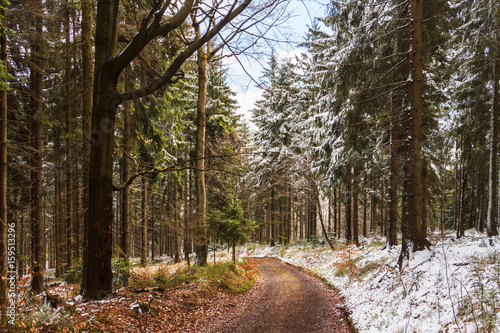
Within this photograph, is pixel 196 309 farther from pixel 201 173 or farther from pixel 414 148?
pixel 414 148

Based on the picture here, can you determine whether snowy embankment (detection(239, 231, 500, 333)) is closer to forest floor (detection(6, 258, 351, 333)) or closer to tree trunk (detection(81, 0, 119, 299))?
forest floor (detection(6, 258, 351, 333))

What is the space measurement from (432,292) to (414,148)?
3.85 meters

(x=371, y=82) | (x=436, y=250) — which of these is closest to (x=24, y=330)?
(x=436, y=250)

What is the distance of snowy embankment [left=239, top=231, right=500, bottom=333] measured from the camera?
417 cm

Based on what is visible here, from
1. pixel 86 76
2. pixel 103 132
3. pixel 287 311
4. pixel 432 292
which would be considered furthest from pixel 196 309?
pixel 86 76

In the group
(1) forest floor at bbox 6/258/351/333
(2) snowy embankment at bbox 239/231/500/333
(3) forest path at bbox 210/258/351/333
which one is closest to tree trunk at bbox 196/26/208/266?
(1) forest floor at bbox 6/258/351/333

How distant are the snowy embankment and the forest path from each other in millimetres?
515

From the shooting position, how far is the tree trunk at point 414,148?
24.0ft

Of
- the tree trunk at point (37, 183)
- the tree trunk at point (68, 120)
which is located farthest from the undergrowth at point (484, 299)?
the tree trunk at point (37, 183)

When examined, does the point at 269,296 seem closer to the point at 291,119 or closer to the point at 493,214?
the point at 493,214

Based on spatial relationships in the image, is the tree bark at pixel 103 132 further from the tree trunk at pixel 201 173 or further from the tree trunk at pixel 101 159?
the tree trunk at pixel 201 173

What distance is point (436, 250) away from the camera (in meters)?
6.86

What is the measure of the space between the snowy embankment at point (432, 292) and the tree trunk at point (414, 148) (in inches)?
25.3

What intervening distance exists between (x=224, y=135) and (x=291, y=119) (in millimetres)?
7555
